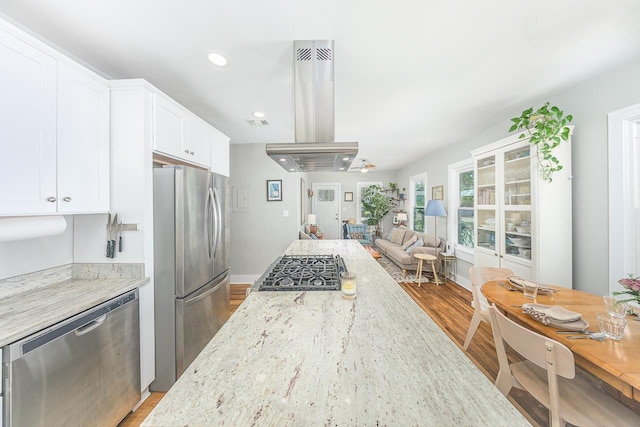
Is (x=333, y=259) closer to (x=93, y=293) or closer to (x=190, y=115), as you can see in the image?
(x=93, y=293)

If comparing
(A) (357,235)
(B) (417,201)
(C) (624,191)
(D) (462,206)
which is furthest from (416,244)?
(C) (624,191)

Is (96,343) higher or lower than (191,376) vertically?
lower

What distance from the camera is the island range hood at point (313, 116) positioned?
59.9 inches

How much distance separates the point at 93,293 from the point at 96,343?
29cm

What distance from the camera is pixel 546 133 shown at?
2.13 meters

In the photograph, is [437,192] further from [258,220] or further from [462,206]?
[258,220]

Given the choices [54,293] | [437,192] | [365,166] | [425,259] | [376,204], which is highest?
[365,166]

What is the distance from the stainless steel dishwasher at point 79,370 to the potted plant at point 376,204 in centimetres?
630

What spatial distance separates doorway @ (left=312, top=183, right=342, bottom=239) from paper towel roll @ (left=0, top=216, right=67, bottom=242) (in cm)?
636

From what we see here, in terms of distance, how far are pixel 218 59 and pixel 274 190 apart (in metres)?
2.63

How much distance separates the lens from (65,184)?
54.9 inches

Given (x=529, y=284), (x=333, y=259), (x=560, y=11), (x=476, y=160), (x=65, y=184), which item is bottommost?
(x=529, y=284)

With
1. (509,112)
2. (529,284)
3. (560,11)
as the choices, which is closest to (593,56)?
(560,11)

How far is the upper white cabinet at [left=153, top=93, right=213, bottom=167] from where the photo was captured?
71.1 inches
